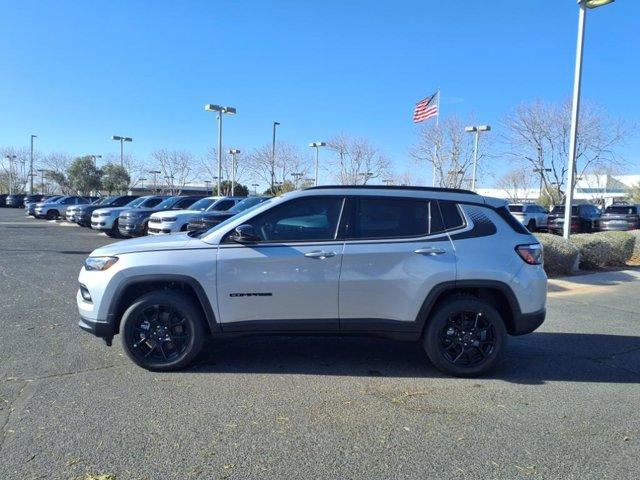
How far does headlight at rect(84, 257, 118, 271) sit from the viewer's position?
4.90 meters

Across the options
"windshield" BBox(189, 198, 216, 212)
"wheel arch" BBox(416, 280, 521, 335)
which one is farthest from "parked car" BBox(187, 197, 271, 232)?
"wheel arch" BBox(416, 280, 521, 335)

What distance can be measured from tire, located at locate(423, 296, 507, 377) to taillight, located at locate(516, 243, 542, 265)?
0.58 m

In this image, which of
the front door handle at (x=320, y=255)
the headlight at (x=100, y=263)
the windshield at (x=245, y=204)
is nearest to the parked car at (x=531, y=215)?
the windshield at (x=245, y=204)

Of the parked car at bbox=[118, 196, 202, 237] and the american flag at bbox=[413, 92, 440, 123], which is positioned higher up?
the american flag at bbox=[413, 92, 440, 123]

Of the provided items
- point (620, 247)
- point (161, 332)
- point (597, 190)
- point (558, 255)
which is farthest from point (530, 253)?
point (597, 190)

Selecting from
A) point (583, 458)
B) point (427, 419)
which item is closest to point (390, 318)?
point (427, 419)

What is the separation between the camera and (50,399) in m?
4.27

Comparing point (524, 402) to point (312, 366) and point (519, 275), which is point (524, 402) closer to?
point (519, 275)

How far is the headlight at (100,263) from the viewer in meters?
4.90

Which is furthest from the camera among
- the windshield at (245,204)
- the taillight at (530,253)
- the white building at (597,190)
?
the white building at (597,190)

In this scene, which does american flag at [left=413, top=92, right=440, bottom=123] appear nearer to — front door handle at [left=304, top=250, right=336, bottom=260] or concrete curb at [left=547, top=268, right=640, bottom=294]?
concrete curb at [left=547, top=268, right=640, bottom=294]

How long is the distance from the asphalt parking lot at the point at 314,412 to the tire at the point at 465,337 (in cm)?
16

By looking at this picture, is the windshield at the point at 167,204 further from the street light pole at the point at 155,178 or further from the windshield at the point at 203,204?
the street light pole at the point at 155,178

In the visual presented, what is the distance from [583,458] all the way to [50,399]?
409 centimetres
